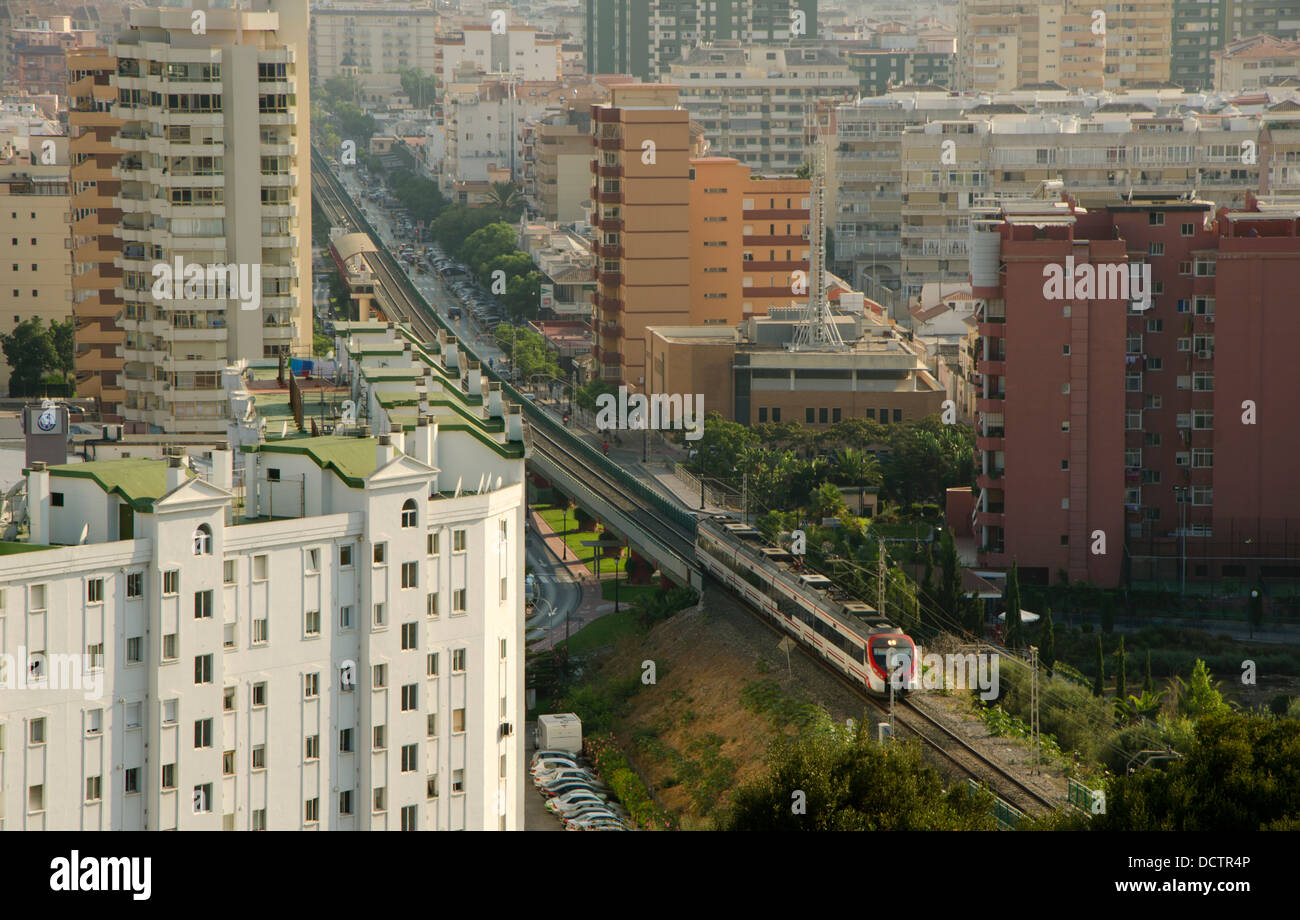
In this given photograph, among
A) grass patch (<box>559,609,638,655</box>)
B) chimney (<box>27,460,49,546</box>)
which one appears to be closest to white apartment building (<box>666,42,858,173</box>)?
grass patch (<box>559,609,638,655</box>)

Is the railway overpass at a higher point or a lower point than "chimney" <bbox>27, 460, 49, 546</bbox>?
lower

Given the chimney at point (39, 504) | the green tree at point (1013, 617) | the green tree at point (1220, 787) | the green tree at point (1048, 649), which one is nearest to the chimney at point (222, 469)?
the chimney at point (39, 504)

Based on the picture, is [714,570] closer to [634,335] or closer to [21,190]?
[634,335]

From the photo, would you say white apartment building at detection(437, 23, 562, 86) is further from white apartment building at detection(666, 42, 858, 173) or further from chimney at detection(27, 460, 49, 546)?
chimney at detection(27, 460, 49, 546)

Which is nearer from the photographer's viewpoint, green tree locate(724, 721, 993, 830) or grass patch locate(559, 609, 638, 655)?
green tree locate(724, 721, 993, 830)

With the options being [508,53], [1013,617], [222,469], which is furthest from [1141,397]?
[508,53]

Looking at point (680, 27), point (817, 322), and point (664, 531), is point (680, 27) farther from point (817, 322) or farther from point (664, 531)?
point (664, 531)
